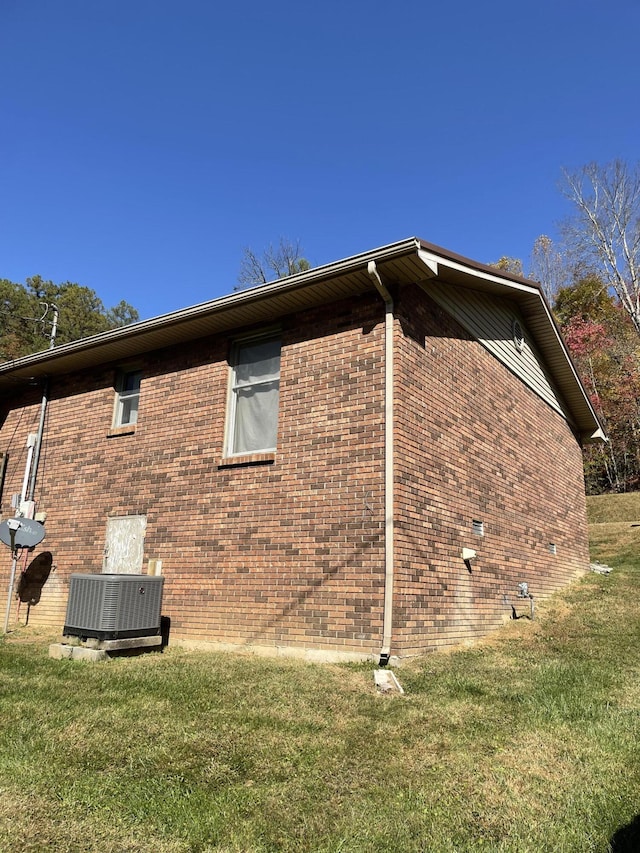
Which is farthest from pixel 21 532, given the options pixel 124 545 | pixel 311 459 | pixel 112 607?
pixel 311 459

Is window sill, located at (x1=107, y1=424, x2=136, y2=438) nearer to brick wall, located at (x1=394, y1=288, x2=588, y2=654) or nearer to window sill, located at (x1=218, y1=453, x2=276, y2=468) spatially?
window sill, located at (x1=218, y1=453, x2=276, y2=468)

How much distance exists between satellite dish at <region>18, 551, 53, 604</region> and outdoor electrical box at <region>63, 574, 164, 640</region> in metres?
3.23

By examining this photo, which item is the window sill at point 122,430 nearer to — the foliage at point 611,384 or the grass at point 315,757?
the grass at point 315,757

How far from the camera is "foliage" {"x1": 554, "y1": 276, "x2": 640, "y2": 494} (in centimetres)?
2877

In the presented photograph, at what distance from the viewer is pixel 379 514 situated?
715 centimetres

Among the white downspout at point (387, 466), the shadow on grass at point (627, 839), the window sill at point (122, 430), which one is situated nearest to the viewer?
the shadow on grass at point (627, 839)

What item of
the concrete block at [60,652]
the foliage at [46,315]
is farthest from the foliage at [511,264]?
the concrete block at [60,652]

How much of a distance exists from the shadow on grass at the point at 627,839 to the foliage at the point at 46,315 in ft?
108

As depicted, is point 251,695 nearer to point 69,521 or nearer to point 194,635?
point 194,635

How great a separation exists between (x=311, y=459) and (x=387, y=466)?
1.10 metres

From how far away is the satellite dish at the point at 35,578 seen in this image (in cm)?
1052

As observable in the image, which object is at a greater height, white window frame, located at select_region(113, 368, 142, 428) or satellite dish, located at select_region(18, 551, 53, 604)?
white window frame, located at select_region(113, 368, 142, 428)

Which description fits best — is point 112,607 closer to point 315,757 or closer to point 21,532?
point 21,532

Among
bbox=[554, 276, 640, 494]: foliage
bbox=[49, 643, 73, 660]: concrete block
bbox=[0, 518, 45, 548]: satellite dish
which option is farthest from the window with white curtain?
bbox=[554, 276, 640, 494]: foliage
